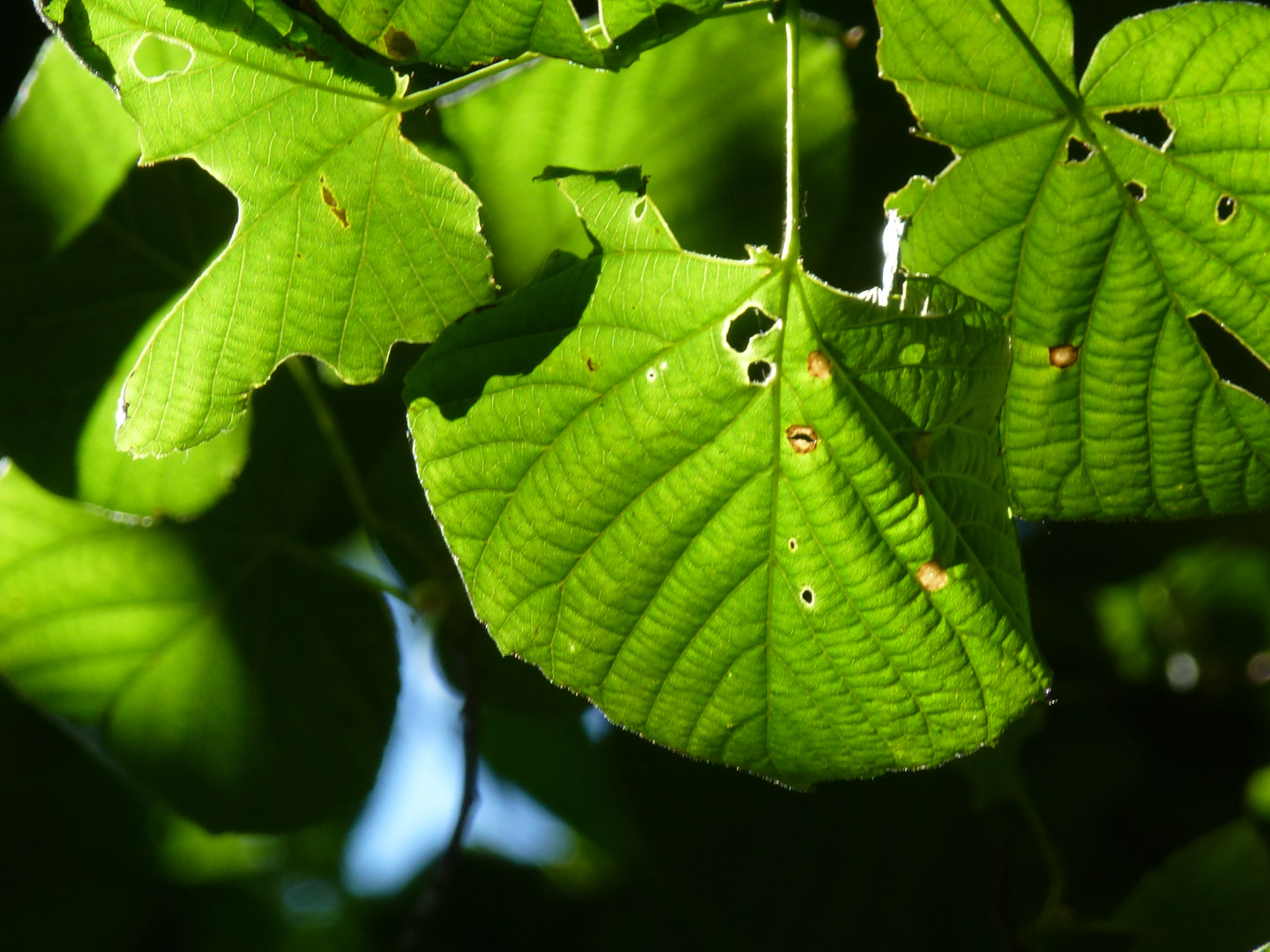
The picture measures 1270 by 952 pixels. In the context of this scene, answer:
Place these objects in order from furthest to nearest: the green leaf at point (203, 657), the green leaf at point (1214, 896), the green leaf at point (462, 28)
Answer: the green leaf at point (203, 657)
the green leaf at point (1214, 896)
the green leaf at point (462, 28)

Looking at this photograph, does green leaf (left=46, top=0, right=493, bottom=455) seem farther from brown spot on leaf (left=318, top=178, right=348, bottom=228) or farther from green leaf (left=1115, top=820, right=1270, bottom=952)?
green leaf (left=1115, top=820, right=1270, bottom=952)

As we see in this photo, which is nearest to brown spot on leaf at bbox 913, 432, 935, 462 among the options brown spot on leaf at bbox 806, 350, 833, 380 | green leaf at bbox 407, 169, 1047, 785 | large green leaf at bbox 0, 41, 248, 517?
green leaf at bbox 407, 169, 1047, 785

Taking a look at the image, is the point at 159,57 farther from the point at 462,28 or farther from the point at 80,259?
the point at 80,259

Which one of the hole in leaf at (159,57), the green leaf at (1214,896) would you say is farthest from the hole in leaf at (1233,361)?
the hole in leaf at (159,57)

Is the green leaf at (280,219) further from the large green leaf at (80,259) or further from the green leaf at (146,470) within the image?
the green leaf at (146,470)

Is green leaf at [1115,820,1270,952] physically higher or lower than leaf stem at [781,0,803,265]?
lower
